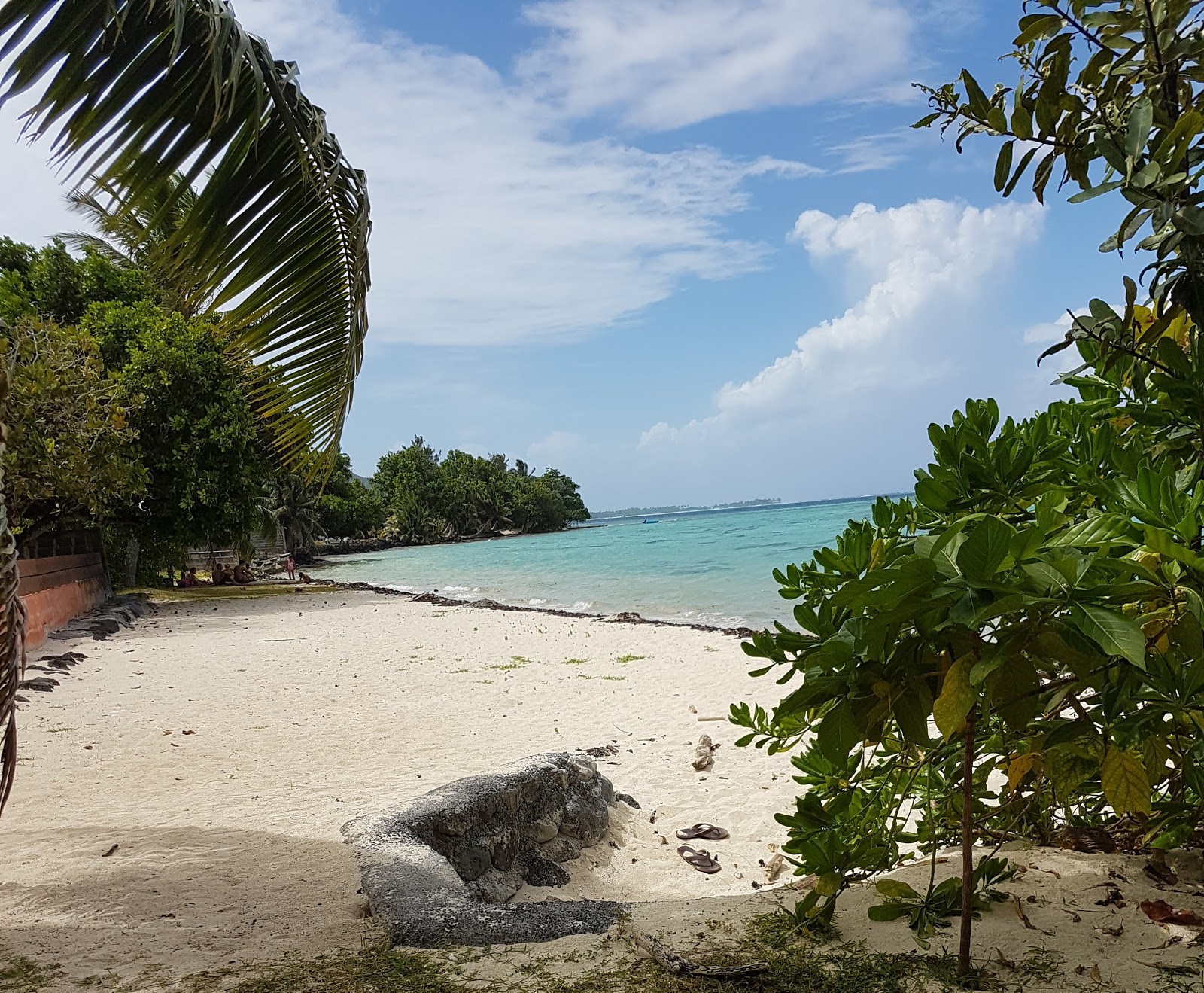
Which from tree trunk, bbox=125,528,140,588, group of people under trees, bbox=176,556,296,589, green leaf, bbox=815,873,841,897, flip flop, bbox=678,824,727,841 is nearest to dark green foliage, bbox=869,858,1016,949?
green leaf, bbox=815,873,841,897

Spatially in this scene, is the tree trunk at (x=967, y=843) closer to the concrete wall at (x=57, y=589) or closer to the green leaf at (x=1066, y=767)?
the green leaf at (x=1066, y=767)

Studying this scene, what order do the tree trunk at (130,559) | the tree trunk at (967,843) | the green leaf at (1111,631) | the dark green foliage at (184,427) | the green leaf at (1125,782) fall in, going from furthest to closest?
1. the tree trunk at (130,559)
2. the dark green foliage at (184,427)
3. the tree trunk at (967,843)
4. the green leaf at (1125,782)
5. the green leaf at (1111,631)

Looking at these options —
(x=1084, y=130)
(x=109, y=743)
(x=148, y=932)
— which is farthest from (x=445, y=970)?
(x=109, y=743)

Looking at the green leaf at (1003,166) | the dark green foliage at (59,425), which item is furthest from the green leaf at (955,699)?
the dark green foliage at (59,425)

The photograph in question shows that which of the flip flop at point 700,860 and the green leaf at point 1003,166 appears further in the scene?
the flip flop at point 700,860

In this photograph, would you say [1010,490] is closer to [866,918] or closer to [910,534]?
[910,534]

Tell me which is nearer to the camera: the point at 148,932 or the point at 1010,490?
the point at 1010,490

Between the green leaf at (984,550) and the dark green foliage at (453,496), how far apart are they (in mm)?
69915

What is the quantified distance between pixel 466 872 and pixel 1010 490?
2986 millimetres

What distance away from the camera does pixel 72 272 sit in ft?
64.3

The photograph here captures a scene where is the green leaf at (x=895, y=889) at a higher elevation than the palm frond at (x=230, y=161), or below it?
below

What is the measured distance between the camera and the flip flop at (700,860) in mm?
4184

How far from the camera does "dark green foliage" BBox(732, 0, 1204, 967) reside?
4.50 feet

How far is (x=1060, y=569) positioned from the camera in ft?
4.30
